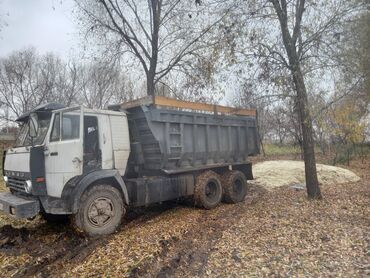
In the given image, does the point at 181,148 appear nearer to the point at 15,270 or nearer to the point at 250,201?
the point at 250,201

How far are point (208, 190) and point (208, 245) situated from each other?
3.49 m

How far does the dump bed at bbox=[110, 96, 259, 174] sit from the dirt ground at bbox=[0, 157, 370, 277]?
1.38 m

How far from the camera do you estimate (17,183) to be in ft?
23.7

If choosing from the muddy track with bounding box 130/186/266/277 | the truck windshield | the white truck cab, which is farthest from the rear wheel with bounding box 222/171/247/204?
the truck windshield

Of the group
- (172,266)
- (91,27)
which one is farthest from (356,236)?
(91,27)

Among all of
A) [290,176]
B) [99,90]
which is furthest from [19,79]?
[290,176]

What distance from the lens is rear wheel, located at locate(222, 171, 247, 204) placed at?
9961 mm

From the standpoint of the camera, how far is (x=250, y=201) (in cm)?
1030

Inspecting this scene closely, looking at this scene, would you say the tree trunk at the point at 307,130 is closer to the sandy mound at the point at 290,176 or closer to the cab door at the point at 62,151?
the sandy mound at the point at 290,176

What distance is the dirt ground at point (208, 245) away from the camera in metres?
5.01

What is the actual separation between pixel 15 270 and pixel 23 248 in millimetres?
1049

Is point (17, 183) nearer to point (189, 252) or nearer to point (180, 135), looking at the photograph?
point (180, 135)

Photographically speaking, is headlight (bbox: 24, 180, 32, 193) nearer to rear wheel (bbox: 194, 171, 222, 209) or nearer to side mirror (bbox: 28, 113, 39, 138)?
side mirror (bbox: 28, 113, 39, 138)

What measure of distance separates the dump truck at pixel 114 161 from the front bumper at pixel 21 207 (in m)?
0.02
